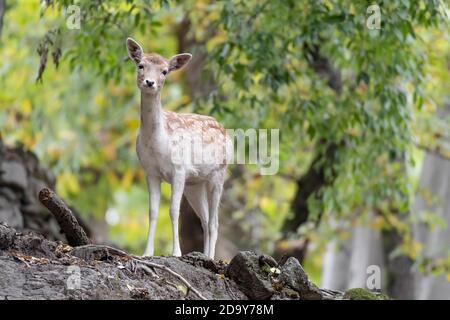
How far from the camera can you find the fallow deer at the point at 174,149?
8516 mm

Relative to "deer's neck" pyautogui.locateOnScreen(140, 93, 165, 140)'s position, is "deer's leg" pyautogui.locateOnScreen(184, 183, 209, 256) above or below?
below

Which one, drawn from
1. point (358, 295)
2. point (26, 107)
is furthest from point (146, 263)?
point (26, 107)

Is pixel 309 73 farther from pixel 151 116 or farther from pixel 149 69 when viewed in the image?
pixel 149 69

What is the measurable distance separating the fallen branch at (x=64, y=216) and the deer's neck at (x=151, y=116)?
951 mm

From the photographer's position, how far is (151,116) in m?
8.60

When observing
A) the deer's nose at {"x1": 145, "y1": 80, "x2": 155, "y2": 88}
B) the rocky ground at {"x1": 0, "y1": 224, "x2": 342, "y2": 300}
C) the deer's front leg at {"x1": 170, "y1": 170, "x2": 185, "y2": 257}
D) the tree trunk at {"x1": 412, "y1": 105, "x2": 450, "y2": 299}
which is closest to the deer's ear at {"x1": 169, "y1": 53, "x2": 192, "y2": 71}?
the deer's nose at {"x1": 145, "y1": 80, "x2": 155, "y2": 88}

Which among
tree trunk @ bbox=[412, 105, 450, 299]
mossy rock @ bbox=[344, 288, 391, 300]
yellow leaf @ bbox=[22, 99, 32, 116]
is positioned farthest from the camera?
yellow leaf @ bbox=[22, 99, 32, 116]

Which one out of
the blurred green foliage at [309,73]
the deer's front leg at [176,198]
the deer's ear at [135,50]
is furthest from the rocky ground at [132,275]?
the blurred green foliage at [309,73]

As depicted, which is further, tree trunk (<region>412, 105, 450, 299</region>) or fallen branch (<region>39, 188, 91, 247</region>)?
tree trunk (<region>412, 105, 450, 299</region>)

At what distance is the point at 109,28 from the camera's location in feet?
40.3

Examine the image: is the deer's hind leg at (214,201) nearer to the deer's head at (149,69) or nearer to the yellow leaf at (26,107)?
the deer's head at (149,69)

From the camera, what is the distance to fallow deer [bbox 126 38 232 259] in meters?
8.52

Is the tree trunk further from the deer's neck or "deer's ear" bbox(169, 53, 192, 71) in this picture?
the deer's neck
